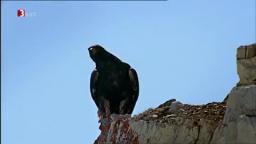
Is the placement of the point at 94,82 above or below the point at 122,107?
above

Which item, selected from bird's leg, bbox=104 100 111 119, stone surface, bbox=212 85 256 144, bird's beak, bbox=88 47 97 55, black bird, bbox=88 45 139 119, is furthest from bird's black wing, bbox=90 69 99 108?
stone surface, bbox=212 85 256 144

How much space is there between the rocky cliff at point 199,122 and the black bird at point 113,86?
122 cm

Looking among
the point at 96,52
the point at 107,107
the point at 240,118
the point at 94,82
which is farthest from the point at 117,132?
the point at 240,118

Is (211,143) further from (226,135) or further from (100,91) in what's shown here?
(100,91)

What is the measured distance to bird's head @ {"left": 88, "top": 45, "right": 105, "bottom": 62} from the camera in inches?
806

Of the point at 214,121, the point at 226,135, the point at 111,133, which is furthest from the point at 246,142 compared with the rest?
the point at 111,133

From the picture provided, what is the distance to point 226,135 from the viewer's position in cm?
1431

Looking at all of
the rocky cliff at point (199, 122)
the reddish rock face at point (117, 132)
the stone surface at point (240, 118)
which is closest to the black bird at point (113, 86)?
the reddish rock face at point (117, 132)

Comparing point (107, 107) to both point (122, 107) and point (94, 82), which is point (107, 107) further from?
point (94, 82)

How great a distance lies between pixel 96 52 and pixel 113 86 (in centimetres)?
133

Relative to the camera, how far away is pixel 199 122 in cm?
1577

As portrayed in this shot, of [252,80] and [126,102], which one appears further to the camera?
[126,102]

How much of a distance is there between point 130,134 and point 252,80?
3.89 meters

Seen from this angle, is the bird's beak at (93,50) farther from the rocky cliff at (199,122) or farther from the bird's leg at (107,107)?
the rocky cliff at (199,122)
